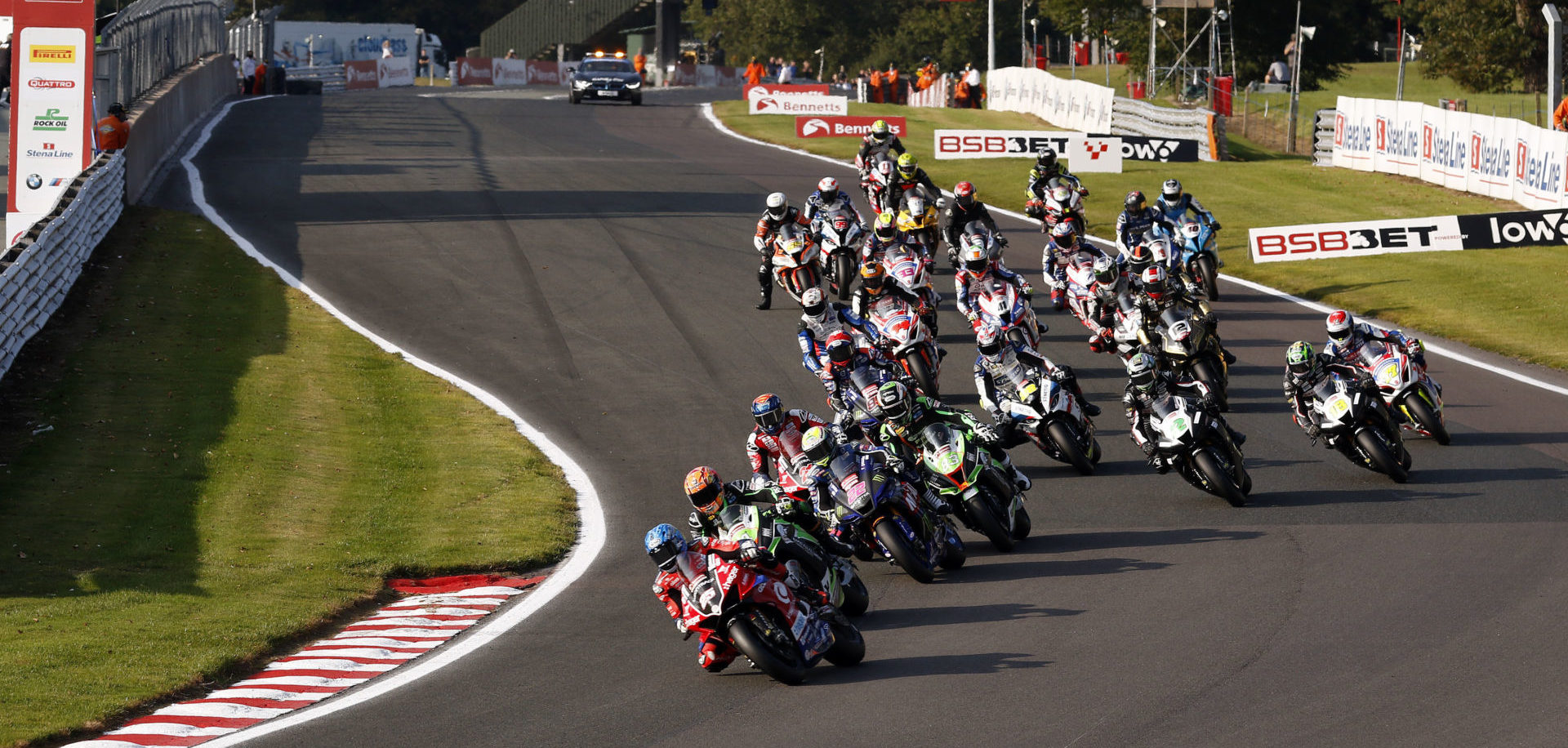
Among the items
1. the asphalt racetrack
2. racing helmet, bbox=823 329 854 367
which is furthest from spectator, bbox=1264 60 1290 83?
racing helmet, bbox=823 329 854 367

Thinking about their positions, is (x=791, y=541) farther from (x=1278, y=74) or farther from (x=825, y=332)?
(x=1278, y=74)

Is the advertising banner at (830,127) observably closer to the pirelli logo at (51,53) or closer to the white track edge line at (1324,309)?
the white track edge line at (1324,309)

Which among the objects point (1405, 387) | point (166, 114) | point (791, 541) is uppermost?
point (166, 114)

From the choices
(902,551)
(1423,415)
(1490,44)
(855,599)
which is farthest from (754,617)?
(1490,44)

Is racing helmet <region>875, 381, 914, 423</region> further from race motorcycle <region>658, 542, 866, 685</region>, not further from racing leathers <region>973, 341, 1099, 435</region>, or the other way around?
race motorcycle <region>658, 542, 866, 685</region>

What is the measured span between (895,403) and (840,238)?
33.4ft

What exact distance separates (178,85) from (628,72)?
68.3 ft

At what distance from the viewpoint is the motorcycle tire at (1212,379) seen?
19.5 meters

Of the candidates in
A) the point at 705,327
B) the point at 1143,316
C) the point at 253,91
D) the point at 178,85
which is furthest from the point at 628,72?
the point at 1143,316

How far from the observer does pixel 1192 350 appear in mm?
19641

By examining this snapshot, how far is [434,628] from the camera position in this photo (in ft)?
42.4

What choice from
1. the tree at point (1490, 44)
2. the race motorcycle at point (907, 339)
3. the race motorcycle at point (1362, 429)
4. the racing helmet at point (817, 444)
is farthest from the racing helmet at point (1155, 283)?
the tree at point (1490, 44)

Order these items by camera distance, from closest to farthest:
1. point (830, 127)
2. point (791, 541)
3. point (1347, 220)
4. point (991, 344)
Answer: point (791, 541) → point (991, 344) → point (1347, 220) → point (830, 127)

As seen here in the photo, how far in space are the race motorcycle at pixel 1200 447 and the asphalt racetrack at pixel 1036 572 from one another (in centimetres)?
33
